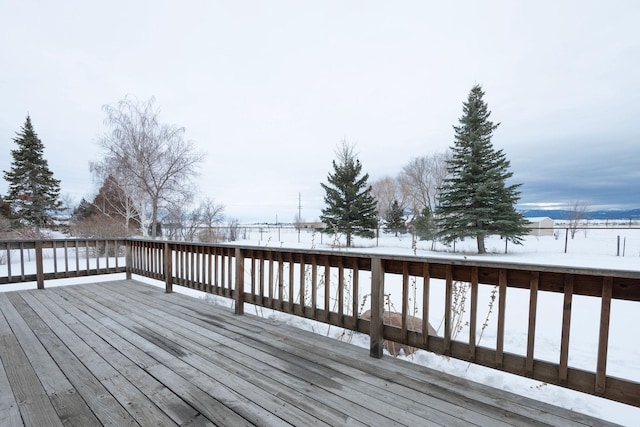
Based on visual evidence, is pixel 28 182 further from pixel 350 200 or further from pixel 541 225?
pixel 541 225

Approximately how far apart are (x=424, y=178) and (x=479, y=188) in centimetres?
1236

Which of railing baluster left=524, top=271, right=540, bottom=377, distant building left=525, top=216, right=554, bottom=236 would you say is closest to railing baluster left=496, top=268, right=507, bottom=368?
railing baluster left=524, top=271, right=540, bottom=377

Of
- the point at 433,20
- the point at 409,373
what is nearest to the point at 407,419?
the point at 409,373

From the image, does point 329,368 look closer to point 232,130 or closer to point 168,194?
point 168,194

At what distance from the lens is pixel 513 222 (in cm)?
1293

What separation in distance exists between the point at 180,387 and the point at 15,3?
8596 millimetres

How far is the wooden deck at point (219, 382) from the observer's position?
4.98ft

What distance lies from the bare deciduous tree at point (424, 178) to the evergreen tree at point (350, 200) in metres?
8.02

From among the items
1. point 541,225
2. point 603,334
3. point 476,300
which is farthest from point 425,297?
point 541,225

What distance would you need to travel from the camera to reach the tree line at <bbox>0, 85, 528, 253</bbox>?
11.8 m

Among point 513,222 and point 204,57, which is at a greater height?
point 204,57

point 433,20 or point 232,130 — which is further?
point 232,130

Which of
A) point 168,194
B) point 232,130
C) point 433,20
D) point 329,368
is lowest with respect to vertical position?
point 329,368

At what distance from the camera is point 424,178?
25.0 meters
